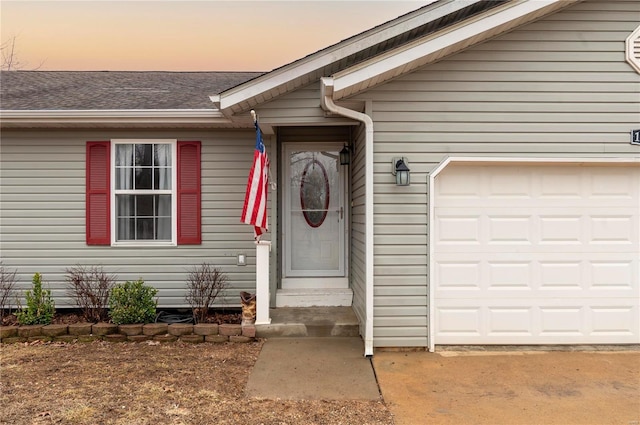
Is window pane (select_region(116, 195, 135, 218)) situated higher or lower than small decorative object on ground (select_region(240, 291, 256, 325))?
higher

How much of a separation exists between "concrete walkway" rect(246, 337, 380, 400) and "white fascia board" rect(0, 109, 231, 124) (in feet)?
9.79

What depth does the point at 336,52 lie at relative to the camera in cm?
417

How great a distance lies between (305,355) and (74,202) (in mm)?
3986

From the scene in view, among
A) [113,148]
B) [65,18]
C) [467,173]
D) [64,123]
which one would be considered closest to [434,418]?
[467,173]

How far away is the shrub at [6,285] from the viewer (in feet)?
17.4

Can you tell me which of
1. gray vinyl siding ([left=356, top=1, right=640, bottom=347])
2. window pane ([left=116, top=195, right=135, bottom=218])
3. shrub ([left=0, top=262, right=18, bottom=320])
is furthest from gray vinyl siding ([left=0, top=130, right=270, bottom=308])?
gray vinyl siding ([left=356, top=1, right=640, bottom=347])

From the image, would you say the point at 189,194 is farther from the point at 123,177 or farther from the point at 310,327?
the point at 310,327

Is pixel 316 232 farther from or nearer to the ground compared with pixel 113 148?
nearer to the ground

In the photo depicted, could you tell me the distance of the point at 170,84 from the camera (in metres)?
7.02

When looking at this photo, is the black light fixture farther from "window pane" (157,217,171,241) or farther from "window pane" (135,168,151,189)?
"window pane" (135,168,151,189)

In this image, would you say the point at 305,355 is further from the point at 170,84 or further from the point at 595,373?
the point at 170,84

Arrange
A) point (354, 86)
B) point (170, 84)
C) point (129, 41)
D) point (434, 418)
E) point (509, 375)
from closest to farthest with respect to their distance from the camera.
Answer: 1. point (434, 418)
2. point (509, 375)
3. point (354, 86)
4. point (170, 84)
5. point (129, 41)

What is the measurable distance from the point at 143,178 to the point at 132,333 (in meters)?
2.16

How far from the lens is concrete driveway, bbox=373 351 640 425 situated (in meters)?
2.94
